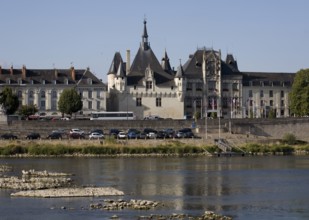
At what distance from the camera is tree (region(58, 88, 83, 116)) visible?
10906 cm

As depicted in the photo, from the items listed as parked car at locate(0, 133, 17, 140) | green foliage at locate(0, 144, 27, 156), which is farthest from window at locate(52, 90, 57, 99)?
green foliage at locate(0, 144, 27, 156)

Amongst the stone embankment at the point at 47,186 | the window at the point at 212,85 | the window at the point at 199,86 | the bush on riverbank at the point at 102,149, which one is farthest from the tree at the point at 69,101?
the stone embankment at the point at 47,186

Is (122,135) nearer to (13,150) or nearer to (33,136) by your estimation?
(33,136)

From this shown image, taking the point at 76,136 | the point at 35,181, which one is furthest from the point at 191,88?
the point at 35,181

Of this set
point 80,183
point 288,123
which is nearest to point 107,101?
point 288,123

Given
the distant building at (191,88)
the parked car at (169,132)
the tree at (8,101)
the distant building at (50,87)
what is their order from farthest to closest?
the distant building at (191,88), the distant building at (50,87), the tree at (8,101), the parked car at (169,132)

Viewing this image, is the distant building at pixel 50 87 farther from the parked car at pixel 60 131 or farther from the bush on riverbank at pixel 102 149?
the bush on riverbank at pixel 102 149

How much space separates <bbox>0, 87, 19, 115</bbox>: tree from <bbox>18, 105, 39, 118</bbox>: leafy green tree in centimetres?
152

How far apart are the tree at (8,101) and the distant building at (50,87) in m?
8.53

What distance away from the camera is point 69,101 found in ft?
359

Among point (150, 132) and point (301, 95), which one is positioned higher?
point (301, 95)

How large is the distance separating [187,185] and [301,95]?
5873cm

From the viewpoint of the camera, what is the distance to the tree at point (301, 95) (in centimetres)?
11081

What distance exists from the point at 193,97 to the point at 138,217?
8163cm
